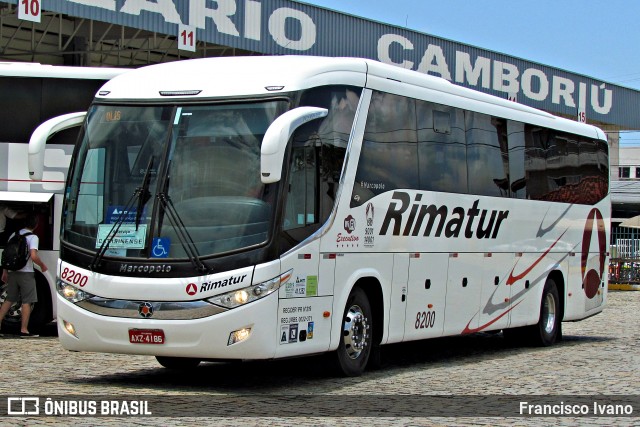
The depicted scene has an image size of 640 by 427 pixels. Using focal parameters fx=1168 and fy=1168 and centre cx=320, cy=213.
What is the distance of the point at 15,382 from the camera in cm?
1128

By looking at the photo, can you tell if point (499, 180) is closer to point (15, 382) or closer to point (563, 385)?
point (563, 385)

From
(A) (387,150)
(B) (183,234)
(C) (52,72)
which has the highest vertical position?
(C) (52,72)

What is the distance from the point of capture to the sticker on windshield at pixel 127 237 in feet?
35.9

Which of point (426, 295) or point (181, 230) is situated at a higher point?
point (181, 230)

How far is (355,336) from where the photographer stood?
12.3 m

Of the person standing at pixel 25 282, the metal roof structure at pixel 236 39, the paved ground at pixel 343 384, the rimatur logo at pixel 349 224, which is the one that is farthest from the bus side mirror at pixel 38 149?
the metal roof structure at pixel 236 39

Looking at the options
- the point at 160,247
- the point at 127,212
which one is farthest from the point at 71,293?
the point at 160,247

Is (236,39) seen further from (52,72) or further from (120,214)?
(120,214)

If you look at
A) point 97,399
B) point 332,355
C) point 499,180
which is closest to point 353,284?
point 332,355

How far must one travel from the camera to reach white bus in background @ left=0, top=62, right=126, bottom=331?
16859 millimetres

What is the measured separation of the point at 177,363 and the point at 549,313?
699 cm

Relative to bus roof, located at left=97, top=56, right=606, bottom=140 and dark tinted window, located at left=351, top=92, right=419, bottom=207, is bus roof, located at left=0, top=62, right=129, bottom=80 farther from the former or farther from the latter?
dark tinted window, located at left=351, top=92, right=419, bottom=207

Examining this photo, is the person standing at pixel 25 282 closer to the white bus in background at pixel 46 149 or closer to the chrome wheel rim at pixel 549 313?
the white bus in background at pixel 46 149

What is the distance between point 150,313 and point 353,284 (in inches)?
93.0
